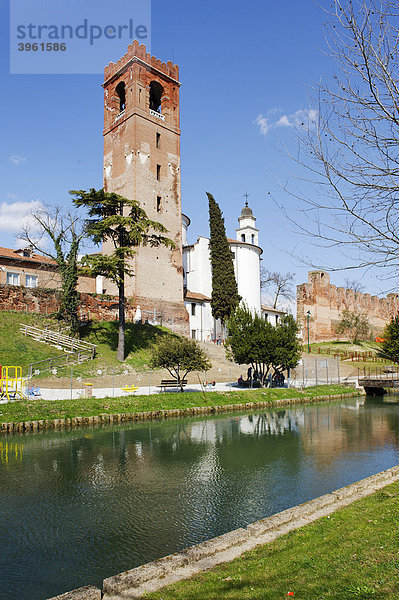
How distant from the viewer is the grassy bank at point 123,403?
1709 cm

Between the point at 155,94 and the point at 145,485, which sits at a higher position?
the point at 155,94

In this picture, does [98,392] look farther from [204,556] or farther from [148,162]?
[148,162]

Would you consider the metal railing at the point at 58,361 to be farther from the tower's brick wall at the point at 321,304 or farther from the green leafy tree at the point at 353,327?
the green leafy tree at the point at 353,327

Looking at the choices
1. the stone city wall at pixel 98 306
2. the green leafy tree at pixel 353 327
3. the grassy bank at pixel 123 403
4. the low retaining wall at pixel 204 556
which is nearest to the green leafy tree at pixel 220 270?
the stone city wall at pixel 98 306

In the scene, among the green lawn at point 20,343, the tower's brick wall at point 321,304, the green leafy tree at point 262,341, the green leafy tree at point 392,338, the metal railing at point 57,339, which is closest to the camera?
the green lawn at point 20,343

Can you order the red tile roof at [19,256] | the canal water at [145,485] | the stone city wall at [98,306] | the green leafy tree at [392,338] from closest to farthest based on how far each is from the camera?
the canal water at [145,485] → the stone city wall at [98,306] → the red tile roof at [19,256] → the green leafy tree at [392,338]

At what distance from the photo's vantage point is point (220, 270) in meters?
47.1

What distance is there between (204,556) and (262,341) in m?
23.1

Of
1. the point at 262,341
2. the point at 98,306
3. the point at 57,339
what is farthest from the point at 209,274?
the point at 57,339

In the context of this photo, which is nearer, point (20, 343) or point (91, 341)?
point (20, 343)

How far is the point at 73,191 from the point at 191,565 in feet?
91.3

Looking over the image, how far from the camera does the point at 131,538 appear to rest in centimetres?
708

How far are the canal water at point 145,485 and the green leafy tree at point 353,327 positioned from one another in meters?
42.1

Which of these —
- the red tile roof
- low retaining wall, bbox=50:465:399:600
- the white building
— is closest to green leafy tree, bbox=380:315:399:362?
the white building
